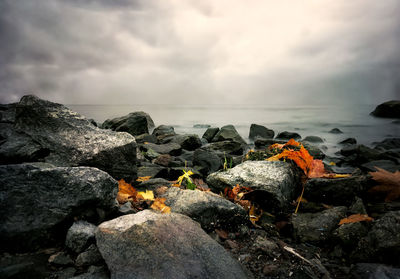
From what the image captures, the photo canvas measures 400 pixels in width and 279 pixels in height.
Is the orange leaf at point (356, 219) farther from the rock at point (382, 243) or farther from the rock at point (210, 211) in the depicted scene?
the rock at point (210, 211)

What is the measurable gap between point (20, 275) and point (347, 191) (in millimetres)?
3629

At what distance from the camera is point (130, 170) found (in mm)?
3992

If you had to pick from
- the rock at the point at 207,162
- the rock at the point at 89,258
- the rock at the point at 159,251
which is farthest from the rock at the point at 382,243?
the rock at the point at 207,162

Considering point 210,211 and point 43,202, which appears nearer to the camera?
point 43,202

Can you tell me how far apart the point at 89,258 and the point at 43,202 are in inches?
27.4

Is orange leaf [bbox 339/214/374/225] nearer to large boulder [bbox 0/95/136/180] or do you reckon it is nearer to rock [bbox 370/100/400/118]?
large boulder [bbox 0/95/136/180]

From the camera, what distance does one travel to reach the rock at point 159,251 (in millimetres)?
1661

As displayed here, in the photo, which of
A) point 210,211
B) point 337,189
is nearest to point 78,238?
point 210,211

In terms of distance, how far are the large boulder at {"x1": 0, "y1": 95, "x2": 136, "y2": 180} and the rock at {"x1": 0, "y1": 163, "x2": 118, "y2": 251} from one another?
1361 millimetres

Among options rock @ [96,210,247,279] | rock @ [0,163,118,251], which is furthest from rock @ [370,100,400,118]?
rock @ [0,163,118,251]

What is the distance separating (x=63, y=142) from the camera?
370 centimetres

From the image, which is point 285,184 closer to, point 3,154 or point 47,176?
point 47,176

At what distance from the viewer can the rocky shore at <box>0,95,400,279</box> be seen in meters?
1.81

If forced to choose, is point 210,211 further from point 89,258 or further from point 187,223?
point 89,258
